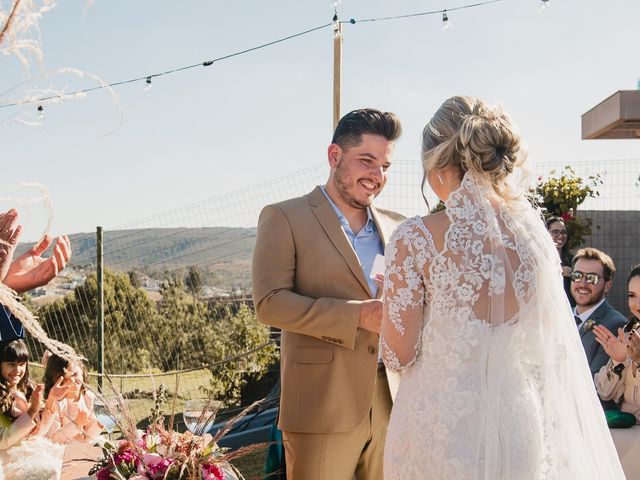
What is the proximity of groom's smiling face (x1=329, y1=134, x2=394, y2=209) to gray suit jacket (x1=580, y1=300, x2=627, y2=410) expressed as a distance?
220cm

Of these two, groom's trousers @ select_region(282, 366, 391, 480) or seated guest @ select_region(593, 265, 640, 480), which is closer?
groom's trousers @ select_region(282, 366, 391, 480)

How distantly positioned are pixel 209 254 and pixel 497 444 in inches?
184

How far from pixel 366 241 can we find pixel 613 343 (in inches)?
71.9

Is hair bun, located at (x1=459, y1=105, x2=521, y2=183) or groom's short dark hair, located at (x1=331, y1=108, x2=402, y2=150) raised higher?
groom's short dark hair, located at (x1=331, y1=108, x2=402, y2=150)

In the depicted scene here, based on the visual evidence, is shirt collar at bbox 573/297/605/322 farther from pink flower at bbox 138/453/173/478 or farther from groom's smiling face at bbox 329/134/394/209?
pink flower at bbox 138/453/173/478

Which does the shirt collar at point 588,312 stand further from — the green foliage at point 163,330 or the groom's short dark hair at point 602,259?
the green foliage at point 163,330

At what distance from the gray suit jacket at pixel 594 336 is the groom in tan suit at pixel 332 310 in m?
2.04

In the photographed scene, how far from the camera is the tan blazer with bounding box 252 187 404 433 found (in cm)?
261

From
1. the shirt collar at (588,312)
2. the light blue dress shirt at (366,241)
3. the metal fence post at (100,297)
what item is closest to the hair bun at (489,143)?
the light blue dress shirt at (366,241)

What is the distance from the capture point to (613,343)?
12.9 ft

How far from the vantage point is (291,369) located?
2.74 m

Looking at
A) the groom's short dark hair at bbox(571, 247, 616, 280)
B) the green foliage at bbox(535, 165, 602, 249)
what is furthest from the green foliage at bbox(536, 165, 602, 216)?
the groom's short dark hair at bbox(571, 247, 616, 280)

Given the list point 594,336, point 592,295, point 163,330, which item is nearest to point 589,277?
point 592,295

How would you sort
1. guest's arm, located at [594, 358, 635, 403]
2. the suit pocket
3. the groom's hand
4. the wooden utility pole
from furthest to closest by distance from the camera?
the wooden utility pole, guest's arm, located at [594, 358, 635, 403], the suit pocket, the groom's hand
